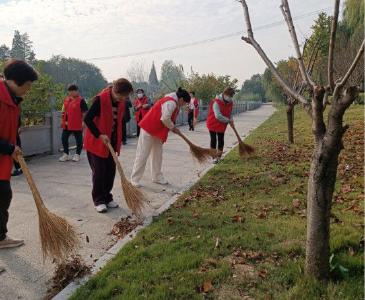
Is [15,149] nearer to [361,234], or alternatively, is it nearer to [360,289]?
[360,289]

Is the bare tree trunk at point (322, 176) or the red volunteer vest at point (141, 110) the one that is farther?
the red volunteer vest at point (141, 110)

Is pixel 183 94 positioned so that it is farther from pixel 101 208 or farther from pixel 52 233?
pixel 52 233

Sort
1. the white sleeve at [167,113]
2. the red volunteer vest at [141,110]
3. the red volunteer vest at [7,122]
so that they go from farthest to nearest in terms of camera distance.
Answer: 1. the red volunteer vest at [141,110]
2. the white sleeve at [167,113]
3. the red volunteer vest at [7,122]

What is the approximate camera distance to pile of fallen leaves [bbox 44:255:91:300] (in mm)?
3590

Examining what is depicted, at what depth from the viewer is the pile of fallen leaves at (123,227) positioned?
16.2ft

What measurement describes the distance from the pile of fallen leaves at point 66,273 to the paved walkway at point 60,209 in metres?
0.09

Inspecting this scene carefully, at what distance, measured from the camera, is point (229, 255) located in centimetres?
399

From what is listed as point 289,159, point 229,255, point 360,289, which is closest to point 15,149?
point 229,255

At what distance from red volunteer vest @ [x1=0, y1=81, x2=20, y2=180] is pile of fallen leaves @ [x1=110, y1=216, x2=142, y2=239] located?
4.70 ft

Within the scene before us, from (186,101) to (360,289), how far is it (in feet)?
15.3

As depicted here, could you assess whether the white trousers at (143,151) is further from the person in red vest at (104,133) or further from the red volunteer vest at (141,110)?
the red volunteer vest at (141,110)

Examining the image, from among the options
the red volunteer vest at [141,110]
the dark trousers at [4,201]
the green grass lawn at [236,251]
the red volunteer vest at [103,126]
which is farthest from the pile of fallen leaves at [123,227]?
the red volunteer vest at [141,110]

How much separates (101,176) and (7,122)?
77.6 inches

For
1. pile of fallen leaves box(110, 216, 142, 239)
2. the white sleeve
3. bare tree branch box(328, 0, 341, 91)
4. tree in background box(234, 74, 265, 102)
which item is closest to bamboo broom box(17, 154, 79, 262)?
pile of fallen leaves box(110, 216, 142, 239)
